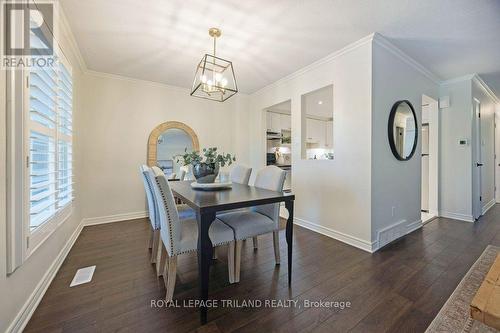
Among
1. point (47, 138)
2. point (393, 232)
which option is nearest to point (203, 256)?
point (47, 138)

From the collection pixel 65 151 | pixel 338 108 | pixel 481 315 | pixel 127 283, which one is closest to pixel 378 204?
pixel 338 108

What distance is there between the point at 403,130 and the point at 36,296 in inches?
169

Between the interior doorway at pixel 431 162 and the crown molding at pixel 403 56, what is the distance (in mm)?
377

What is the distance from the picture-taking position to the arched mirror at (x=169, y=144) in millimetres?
3911

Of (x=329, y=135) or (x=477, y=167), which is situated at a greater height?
(x=329, y=135)

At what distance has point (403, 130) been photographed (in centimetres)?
297

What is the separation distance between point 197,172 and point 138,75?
252 centimetres

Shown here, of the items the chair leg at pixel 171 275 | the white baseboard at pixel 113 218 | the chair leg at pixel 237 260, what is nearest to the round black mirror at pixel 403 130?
the chair leg at pixel 237 260

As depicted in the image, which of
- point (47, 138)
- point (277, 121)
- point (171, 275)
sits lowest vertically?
point (171, 275)

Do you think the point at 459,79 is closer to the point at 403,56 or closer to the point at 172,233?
the point at 403,56

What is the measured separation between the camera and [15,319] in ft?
4.24

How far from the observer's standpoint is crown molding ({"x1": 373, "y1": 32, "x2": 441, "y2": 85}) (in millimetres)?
2464

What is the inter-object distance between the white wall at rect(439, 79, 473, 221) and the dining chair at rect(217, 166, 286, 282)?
364 cm

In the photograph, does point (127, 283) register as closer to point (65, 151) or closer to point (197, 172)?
point (197, 172)
